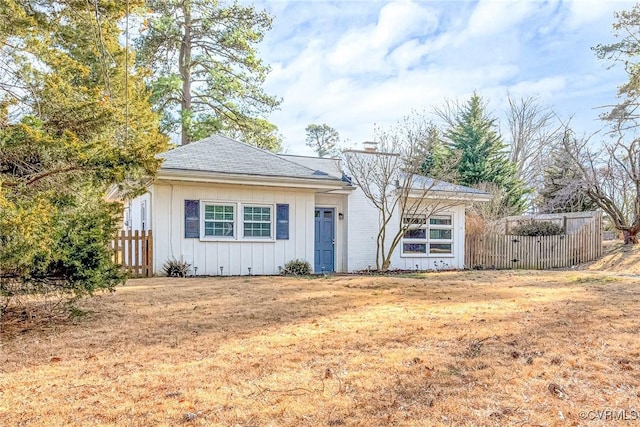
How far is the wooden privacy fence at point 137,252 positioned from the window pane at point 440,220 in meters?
8.72

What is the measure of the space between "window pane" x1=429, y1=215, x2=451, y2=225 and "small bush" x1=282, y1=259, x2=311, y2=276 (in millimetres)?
4726

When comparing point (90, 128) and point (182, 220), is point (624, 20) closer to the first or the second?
point (182, 220)

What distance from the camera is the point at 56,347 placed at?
4359 mm

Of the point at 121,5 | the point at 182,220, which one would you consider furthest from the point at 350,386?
the point at 182,220

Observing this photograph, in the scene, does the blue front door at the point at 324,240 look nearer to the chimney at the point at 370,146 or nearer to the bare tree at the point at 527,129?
the chimney at the point at 370,146

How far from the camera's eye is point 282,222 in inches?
513

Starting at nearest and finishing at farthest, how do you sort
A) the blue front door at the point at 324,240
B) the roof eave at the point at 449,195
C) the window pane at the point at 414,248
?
the blue front door at the point at 324,240 < the roof eave at the point at 449,195 < the window pane at the point at 414,248

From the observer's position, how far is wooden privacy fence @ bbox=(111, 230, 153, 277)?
11555 mm

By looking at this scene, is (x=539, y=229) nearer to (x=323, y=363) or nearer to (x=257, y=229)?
(x=257, y=229)

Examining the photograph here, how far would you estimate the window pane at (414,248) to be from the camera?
1508cm

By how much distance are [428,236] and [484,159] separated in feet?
32.6

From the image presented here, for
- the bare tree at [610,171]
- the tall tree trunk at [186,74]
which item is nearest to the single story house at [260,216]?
the bare tree at [610,171]

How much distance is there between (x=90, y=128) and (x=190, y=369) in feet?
11.5

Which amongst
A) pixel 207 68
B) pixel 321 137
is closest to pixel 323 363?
pixel 207 68
